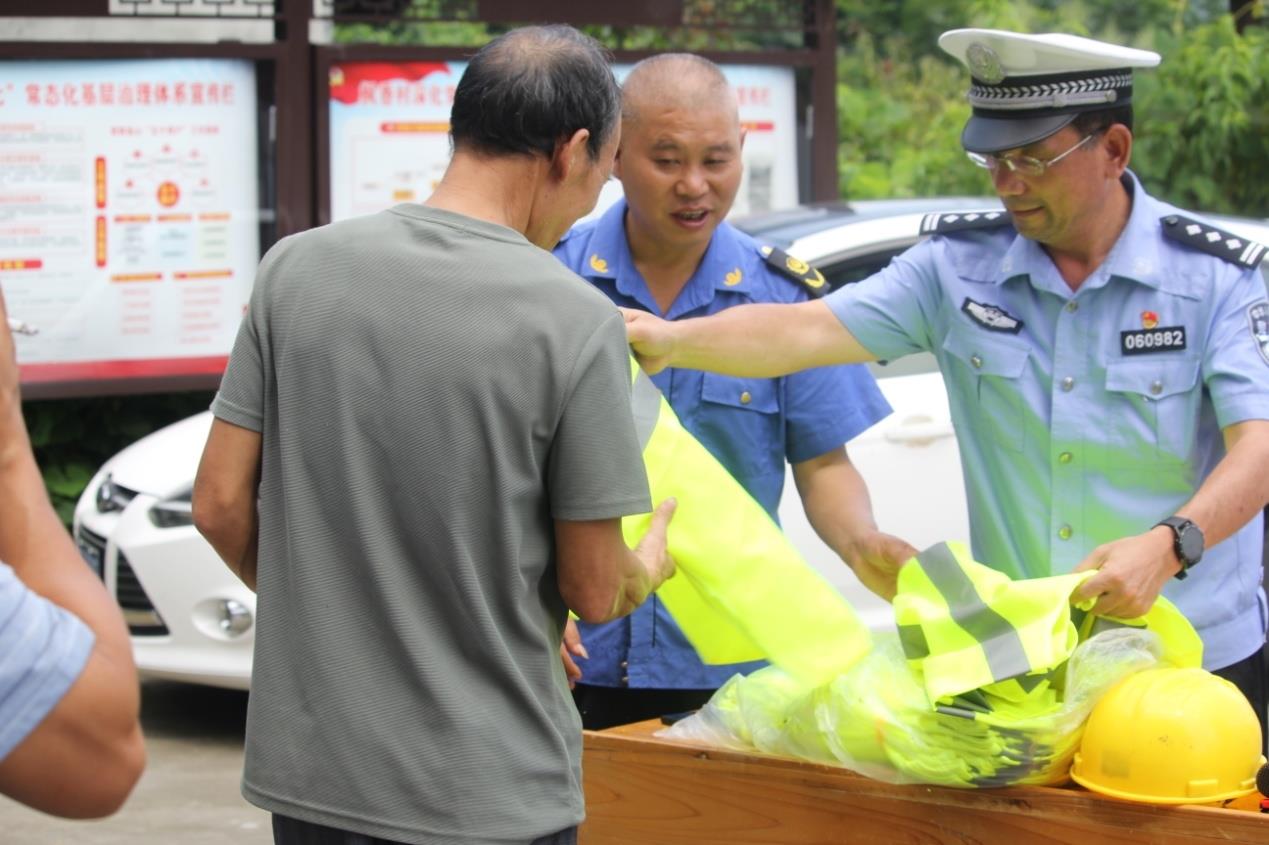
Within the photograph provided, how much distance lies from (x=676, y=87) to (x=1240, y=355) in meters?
1.08

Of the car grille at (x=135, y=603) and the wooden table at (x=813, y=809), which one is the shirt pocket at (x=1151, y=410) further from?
the car grille at (x=135, y=603)

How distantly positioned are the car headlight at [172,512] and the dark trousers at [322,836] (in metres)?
3.40

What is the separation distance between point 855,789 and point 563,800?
0.66m

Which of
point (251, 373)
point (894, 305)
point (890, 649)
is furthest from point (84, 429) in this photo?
point (251, 373)

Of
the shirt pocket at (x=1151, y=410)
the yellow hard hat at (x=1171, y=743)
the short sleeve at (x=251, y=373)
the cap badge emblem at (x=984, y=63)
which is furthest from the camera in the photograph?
the cap badge emblem at (x=984, y=63)

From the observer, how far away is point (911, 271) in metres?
3.11

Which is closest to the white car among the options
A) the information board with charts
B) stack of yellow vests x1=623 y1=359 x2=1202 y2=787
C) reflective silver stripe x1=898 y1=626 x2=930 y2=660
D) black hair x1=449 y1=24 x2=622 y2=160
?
the information board with charts

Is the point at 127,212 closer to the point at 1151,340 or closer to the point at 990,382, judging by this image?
the point at 990,382

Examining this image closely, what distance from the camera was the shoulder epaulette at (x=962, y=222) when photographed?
3080 millimetres

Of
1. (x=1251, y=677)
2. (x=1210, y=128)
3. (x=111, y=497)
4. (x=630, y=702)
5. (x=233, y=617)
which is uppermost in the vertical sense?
(x=1210, y=128)

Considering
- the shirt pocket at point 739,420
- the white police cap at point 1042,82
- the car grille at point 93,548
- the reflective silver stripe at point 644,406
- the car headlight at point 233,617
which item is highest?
the white police cap at point 1042,82

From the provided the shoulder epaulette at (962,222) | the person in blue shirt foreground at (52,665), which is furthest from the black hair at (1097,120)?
the person in blue shirt foreground at (52,665)

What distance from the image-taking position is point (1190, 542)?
2.58 metres

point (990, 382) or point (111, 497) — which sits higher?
point (990, 382)
